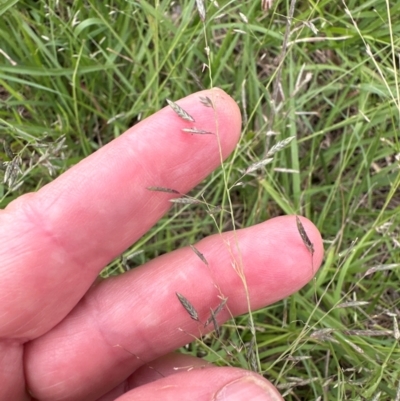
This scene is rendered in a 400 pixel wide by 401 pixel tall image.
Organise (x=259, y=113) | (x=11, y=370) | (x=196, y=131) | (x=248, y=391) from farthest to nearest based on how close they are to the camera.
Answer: (x=259, y=113)
(x=11, y=370)
(x=196, y=131)
(x=248, y=391)

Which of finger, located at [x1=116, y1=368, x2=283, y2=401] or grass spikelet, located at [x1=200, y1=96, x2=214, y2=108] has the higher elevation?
grass spikelet, located at [x1=200, y1=96, x2=214, y2=108]

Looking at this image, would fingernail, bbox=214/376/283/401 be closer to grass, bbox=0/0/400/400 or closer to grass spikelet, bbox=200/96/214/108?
grass, bbox=0/0/400/400

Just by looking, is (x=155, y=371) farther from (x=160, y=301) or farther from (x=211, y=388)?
(x=211, y=388)

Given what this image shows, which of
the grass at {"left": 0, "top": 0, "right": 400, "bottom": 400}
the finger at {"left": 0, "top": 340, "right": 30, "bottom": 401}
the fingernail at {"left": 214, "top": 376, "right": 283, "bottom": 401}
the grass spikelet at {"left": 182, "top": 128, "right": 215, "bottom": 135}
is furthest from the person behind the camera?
the grass at {"left": 0, "top": 0, "right": 400, "bottom": 400}

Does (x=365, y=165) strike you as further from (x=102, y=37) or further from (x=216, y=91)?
(x=102, y=37)

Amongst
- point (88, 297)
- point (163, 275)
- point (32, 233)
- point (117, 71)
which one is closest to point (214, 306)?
point (163, 275)

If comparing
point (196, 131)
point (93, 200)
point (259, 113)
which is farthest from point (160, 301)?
point (259, 113)

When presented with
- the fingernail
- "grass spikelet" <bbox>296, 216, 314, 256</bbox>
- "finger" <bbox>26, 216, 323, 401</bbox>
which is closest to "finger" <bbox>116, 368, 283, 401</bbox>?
the fingernail
